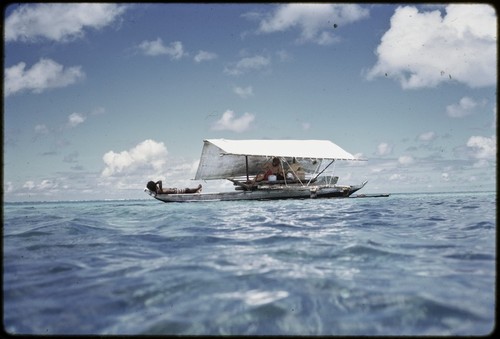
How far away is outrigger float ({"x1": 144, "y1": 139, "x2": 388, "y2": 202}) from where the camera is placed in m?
27.9

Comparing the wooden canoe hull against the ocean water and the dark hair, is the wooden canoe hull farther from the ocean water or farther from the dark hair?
the ocean water

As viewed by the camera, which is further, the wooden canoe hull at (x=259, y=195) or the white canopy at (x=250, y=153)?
the white canopy at (x=250, y=153)

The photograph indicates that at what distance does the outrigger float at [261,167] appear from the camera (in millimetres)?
27906

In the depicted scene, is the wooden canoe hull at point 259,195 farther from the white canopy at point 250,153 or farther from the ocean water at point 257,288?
the ocean water at point 257,288

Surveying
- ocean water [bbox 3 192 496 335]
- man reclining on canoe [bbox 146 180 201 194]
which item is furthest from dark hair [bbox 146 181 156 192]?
ocean water [bbox 3 192 496 335]

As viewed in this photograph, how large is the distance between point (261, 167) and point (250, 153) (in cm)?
551

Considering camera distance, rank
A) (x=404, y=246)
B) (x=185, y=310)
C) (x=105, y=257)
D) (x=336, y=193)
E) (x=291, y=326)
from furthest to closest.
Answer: (x=336, y=193), (x=404, y=246), (x=105, y=257), (x=185, y=310), (x=291, y=326)

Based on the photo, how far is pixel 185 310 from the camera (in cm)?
367

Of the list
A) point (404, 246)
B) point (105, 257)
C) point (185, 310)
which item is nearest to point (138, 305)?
point (185, 310)

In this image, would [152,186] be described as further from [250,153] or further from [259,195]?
[259,195]

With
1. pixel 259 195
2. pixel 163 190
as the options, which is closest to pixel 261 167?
pixel 259 195

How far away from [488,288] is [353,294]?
5.64 feet

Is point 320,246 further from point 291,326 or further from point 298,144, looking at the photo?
point 298,144

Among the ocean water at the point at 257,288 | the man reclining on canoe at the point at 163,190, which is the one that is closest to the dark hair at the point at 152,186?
the man reclining on canoe at the point at 163,190
